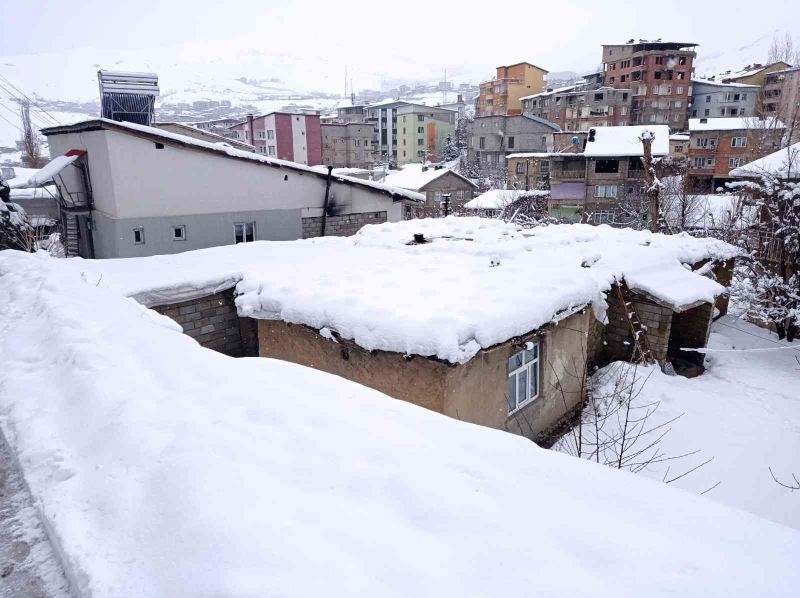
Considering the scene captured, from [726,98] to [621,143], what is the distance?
29890mm

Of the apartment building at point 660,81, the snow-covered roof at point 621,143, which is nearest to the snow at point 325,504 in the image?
the snow-covered roof at point 621,143

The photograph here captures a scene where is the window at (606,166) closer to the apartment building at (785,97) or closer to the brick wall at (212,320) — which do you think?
the apartment building at (785,97)

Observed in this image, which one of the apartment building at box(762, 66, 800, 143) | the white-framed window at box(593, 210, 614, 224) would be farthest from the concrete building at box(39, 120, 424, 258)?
the apartment building at box(762, 66, 800, 143)

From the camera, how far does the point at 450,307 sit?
7.14 meters

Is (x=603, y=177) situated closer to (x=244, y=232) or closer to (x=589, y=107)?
(x=589, y=107)

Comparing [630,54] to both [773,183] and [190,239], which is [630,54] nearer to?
[773,183]

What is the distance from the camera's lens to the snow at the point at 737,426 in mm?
7336

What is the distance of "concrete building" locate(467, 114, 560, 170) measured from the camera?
168ft

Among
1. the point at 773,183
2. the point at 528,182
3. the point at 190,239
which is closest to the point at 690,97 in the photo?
the point at 528,182

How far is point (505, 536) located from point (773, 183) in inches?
649

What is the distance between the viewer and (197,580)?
Answer: 199cm

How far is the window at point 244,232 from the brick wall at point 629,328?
9.94 meters

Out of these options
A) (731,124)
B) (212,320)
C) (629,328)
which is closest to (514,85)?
(731,124)

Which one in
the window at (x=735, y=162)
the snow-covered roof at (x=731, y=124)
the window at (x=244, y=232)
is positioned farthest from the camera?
the window at (x=735, y=162)
